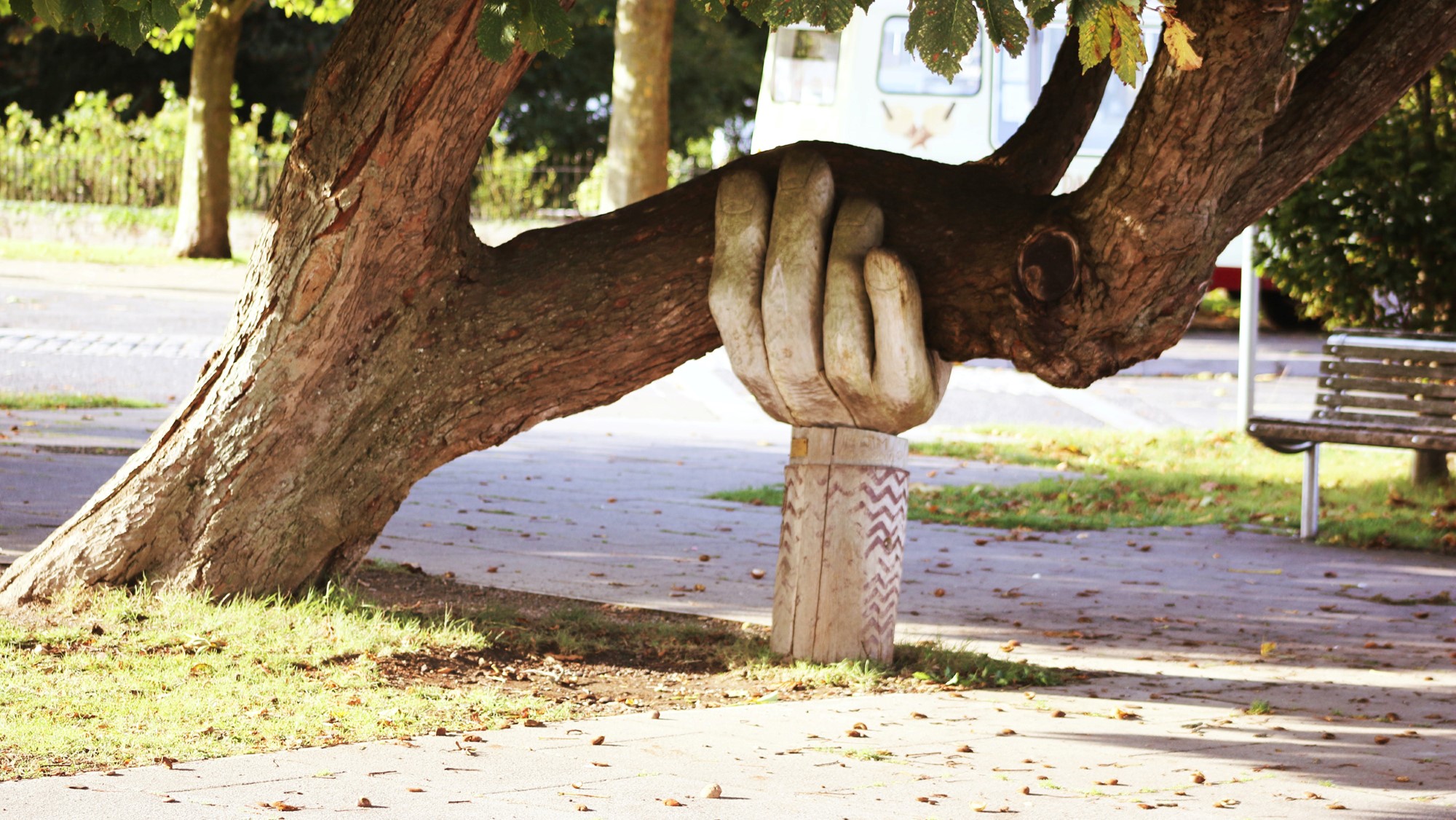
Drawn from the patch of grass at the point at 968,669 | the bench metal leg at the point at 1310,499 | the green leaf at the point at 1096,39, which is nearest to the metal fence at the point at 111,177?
the bench metal leg at the point at 1310,499

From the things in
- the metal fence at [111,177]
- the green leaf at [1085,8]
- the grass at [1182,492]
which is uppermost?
the metal fence at [111,177]

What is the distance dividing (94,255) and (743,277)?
18720 mm

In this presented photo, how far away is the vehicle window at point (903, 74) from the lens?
16812 mm

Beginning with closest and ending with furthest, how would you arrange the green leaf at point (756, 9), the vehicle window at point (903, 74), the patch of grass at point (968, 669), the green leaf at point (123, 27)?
1. the green leaf at point (756, 9)
2. the green leaf at point (123, 27)
3. the patch of grass at point (968, 669)
4. the vehicle window at point (903, 74)

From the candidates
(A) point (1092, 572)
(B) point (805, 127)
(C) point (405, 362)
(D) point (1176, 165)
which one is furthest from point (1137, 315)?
(B) point (805, 127)

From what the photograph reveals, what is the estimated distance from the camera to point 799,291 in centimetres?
506

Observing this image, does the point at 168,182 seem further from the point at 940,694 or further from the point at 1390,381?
the point at 940,694

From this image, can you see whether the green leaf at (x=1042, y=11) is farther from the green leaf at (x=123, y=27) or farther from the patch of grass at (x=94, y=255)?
the patch of grass at (x=94, y=255)

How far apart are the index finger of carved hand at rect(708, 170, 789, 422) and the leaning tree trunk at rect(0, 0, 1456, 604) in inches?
5.2

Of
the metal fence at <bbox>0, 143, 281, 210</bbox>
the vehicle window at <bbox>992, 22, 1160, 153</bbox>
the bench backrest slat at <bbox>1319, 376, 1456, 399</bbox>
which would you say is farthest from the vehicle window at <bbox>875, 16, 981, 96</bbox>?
the metal fence at <bbox>0, 143, 281, 210</bbox>

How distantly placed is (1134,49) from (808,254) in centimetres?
166

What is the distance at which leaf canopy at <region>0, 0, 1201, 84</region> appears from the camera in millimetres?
3420

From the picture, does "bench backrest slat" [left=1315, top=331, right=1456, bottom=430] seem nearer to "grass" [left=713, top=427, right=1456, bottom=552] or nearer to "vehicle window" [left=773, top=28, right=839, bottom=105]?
"grass" [left=713, top=427, right=1456, bottom=552]

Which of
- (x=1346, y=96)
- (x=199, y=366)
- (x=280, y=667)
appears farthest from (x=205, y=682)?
(x=199, y=366)
